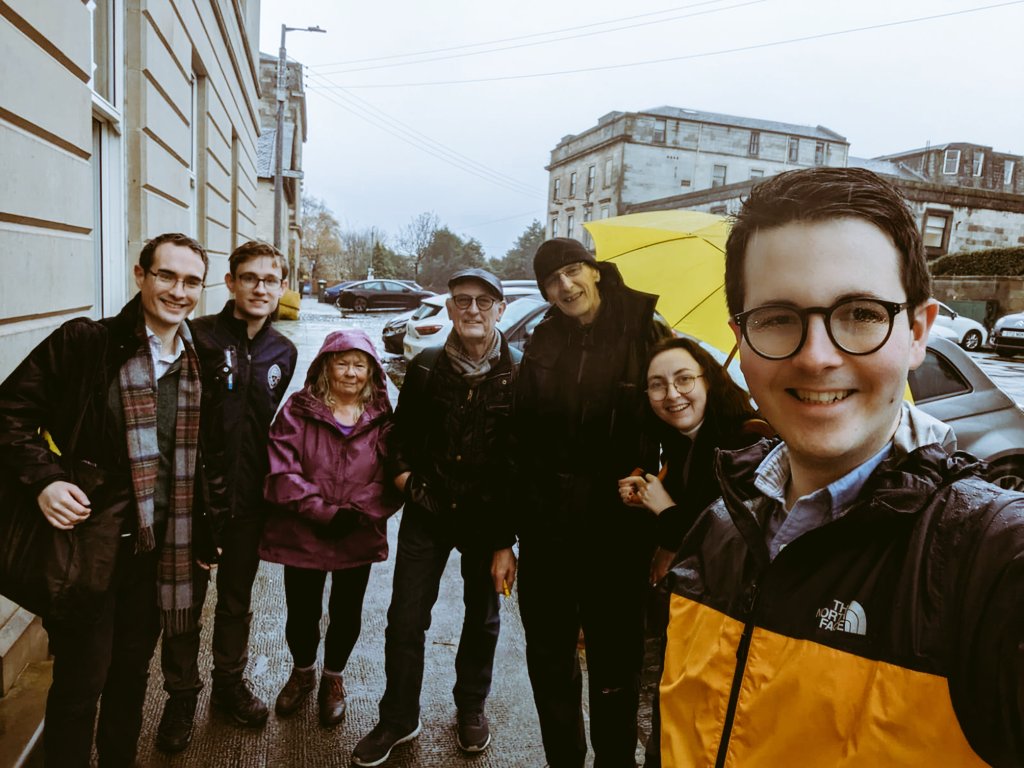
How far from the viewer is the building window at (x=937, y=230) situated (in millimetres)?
33406

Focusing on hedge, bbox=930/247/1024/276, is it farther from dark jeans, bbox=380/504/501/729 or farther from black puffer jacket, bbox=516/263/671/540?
dark jeans, bbox=380/504/501/729

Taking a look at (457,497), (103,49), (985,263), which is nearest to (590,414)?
(457,497)

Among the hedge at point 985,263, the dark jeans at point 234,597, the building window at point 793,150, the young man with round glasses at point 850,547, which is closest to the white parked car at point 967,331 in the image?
the hedge at point 985,263

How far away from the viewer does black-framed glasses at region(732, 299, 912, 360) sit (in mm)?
1010

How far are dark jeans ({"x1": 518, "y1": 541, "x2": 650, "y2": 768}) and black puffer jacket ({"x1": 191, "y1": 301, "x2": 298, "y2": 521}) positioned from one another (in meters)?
1.40

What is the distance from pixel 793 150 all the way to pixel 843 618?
6480cm

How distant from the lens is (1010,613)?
2.65 ft

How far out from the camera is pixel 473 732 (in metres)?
3.10

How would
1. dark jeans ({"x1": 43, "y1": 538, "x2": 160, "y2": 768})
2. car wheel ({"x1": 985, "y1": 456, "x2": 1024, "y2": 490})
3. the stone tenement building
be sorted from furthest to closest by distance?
the stone tenement building → car wheel ({"x1": 985, "y1": 456, "x2": 1024, "y2": 490}) → dark jeans ({"x1": 43, "y1": 538, "x2": 160, "y2": 768})

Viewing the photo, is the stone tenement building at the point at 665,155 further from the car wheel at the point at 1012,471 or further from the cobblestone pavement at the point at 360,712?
the cobblestone pavement at the point at 360,712

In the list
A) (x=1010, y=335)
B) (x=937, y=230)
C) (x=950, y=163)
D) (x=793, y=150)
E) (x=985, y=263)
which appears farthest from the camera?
(x=793, y=150)

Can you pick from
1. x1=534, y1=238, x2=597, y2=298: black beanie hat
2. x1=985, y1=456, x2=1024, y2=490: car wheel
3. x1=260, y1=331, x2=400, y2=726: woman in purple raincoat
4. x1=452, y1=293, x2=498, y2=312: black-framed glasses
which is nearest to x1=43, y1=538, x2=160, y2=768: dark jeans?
x1=260, y1=331, x2=400, y2=726: woman in purple raincoat

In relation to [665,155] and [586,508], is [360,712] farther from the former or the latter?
[665,155]

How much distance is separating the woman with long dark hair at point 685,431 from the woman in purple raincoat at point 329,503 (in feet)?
4.39
